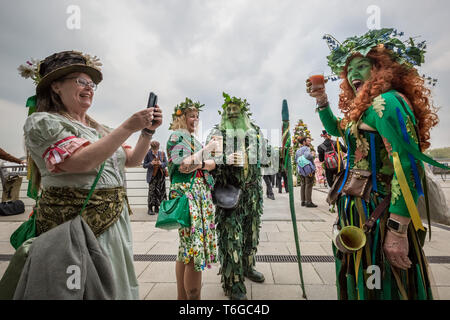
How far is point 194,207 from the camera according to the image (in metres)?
1.89

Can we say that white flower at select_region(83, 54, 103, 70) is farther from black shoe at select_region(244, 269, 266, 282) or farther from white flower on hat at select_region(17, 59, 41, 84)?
black shoe at select_region(244, 269, 266, 282)

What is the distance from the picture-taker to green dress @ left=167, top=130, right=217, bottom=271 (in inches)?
72.6

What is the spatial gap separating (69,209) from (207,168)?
1.14m

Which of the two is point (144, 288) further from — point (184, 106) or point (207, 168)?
point (184, 106)

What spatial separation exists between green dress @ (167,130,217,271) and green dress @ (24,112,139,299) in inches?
23.0

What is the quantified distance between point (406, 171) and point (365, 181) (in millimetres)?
257

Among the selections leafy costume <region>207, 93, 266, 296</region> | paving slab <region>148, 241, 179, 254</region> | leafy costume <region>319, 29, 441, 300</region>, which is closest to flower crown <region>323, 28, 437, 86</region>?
leafy costume <region>319, 29, 441, 300</region>

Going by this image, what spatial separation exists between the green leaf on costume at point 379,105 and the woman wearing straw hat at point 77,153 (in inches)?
51.0

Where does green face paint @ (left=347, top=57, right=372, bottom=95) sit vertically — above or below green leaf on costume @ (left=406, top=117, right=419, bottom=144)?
above

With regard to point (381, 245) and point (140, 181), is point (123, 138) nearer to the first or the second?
point (381, 245)

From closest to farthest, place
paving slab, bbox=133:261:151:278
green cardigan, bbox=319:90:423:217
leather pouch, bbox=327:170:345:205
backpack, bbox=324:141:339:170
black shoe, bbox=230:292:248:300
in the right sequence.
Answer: green cardigan, bbox=319:90:423:217
leather pouch, bbox=327:170:345:205
black shoe, bbox=230:292:248:300
paving slab, bbox=133:261:151:278
backpack, bbox=324:141:339:170

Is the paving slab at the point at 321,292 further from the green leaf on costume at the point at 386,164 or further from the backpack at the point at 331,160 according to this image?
the backpack at the point at 331,160
